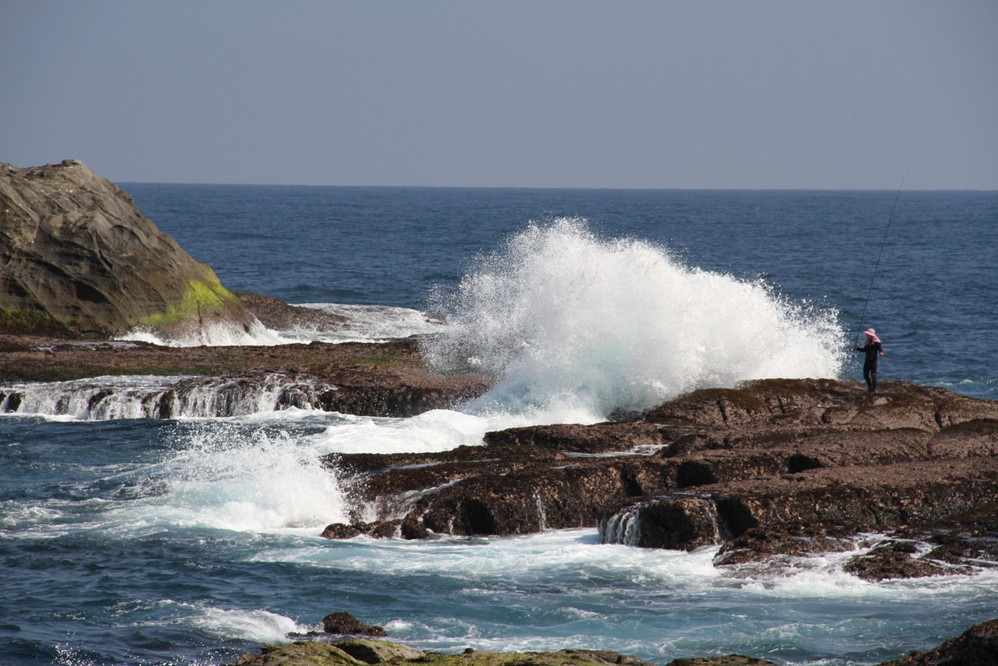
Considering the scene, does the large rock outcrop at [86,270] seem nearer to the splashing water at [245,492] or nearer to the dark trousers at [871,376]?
the splashing water at [245,492]

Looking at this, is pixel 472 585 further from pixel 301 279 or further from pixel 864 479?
pixel 301 279

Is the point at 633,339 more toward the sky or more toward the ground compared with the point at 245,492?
more toward the sky

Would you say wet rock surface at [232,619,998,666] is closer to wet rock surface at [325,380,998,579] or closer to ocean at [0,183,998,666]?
ocean at [0,183,998,666]

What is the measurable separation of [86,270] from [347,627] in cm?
1703

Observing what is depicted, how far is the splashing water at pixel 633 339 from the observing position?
1838cm

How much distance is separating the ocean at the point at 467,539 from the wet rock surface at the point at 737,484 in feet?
1.04

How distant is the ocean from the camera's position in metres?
9.45

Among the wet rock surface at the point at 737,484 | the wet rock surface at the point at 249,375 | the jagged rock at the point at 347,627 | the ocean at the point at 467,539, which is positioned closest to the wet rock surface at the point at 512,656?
the jagged rock at the point at 347,627

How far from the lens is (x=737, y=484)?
12.4 m

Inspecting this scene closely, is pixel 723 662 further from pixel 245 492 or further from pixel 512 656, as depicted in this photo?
pixel 245 492

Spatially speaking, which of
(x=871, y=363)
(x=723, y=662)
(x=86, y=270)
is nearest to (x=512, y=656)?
(x=723, y=662)

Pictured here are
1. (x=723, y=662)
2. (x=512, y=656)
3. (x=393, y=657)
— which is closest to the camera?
(x=723, y=662)

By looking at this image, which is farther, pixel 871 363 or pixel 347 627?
pixel 871 363

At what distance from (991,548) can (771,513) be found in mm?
2157
